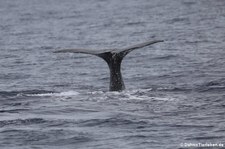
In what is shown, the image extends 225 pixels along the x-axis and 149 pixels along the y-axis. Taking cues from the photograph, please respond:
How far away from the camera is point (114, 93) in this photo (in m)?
18.0

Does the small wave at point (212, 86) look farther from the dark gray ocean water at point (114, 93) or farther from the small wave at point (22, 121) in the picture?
the small wave at point (22, 121)

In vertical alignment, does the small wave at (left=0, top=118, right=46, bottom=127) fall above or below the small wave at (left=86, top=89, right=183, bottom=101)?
below

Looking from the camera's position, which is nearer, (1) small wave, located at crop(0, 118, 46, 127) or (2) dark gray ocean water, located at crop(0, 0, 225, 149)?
(2) dark gray ocean water, located at crop(0, 0, 225, 149)

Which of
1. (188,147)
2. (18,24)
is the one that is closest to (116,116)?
(188,147)

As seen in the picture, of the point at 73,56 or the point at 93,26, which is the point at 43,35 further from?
the point at 73,56

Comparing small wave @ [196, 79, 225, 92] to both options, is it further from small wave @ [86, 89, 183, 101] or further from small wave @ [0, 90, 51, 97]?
small wave @ [0, 90, 51, 97]

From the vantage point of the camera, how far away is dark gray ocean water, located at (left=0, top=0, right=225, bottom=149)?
14398 mm

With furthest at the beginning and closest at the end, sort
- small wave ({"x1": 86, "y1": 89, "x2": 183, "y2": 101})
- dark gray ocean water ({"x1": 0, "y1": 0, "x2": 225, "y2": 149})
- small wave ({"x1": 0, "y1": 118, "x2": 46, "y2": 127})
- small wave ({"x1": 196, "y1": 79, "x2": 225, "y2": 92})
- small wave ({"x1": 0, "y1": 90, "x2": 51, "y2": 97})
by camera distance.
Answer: small wave ({"x1": 0, "y1": 90, "x2": 51, "y2": 97})
small wave ({"x1": 196, "y1": 79, "x2": 225, "y2": 92})
small wave ({"x1": 86, "y1": 89, "x2": 183, "y2": 101})
small wave ({"x1": 0, "y1": 118, "x2": 46, "y2": 127})
dark gray ocean water ({"x1": 0, "y1": 0, "x2": 225, "y2": 149})

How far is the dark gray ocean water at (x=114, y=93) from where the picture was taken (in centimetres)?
1440

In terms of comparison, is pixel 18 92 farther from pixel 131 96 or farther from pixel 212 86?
pixel 212 86

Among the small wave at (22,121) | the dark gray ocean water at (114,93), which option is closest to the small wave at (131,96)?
the dark gray ocean water at (114,93)

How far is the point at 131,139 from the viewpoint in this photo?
14.1m

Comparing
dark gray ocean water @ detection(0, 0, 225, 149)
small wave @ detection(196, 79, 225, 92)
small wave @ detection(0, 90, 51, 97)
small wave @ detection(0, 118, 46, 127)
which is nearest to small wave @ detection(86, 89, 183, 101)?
dark gray ocean water @ detection(0, 0, 225, 149)

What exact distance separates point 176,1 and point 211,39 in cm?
3523
